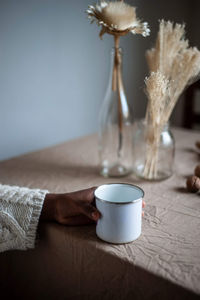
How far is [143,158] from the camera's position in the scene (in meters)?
0.92

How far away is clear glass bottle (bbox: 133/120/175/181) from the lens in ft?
2.81

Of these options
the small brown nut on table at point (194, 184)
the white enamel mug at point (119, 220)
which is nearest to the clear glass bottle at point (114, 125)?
the small brown nut on table at point (194, 184)

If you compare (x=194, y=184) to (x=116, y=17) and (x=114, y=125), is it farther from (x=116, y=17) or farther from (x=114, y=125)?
(x=116, y=17)

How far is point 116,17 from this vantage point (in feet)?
2.53

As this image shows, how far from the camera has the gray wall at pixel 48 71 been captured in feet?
3.45

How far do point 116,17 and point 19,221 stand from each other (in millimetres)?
515

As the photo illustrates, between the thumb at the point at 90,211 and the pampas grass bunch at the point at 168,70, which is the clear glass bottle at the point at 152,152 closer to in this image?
the pampas grass bunch at the point at 168,70

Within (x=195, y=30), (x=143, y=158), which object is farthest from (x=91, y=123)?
(x=195, y=30)

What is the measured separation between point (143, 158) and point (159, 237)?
0.34m

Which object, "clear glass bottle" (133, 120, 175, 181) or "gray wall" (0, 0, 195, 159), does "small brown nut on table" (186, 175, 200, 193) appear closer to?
"clear glass bottle" (133, 120, 175, 181)

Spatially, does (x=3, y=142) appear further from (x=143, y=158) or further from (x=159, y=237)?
(x=159, y=237)

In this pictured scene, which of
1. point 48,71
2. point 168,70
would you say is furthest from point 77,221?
point 48,71

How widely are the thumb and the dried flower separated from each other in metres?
0.44

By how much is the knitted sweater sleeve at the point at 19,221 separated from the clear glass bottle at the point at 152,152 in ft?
1.06
